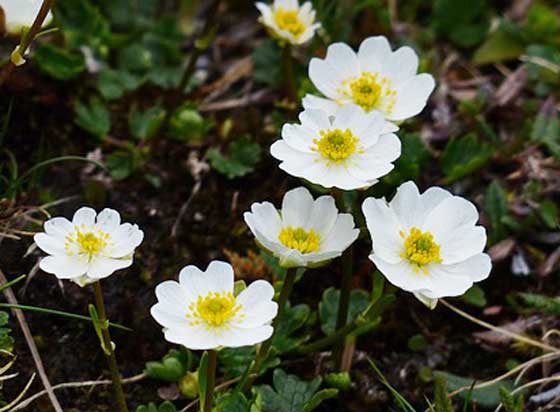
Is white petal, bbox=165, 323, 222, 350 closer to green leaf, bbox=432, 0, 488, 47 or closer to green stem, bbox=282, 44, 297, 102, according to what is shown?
green stem, bbox=282, 44, 297, 102

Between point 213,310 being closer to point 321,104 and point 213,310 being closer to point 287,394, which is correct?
point 287,394

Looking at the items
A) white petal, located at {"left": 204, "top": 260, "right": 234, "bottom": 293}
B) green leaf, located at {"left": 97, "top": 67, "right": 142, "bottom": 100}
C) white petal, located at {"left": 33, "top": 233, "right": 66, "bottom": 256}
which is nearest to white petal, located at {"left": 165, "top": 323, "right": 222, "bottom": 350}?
white petal, located at {"left": 204, "top": 260, "right": 234, "bottom": 293}

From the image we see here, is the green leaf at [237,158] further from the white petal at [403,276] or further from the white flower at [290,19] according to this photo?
the white petal at [403,276]

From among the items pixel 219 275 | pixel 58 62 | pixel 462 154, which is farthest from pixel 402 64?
pixel 58 62

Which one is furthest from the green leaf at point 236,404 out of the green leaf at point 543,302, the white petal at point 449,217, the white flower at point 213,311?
the green leaf at point 543,302

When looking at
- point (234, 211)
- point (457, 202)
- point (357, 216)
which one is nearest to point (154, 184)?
point (234, 211)

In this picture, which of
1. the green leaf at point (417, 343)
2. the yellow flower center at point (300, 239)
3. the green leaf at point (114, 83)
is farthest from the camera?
the green leaf at point (114, 83)

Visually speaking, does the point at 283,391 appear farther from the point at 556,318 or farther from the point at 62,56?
the point at 62,56
